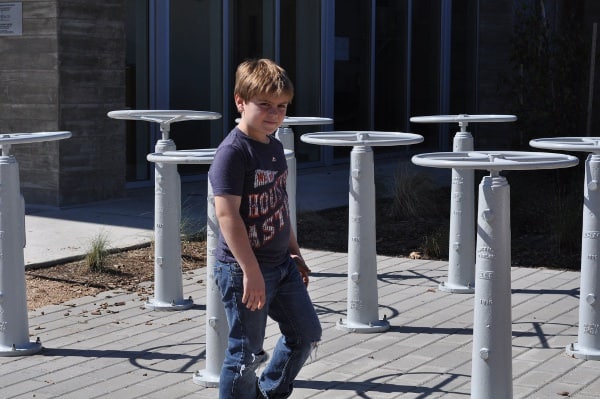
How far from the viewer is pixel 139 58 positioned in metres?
13.6

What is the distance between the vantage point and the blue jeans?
4.54m

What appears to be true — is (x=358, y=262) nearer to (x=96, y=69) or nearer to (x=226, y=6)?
(x=96, y=69)

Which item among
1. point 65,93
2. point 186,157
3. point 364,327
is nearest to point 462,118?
point 364,327

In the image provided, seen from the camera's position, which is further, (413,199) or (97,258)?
(413,199)

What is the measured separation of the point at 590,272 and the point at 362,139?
162 centimetres

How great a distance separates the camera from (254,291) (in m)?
4.36

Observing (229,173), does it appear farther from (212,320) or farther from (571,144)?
(571,144)

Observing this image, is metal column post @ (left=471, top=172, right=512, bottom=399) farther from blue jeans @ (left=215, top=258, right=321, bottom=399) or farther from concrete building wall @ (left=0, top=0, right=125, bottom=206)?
concrete building wall @ (left=0, top=0, right=125, bottom=206)

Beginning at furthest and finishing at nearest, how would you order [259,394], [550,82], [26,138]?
[550,82] → [26,138] → [259,394]

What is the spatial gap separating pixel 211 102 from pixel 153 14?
5.72ft

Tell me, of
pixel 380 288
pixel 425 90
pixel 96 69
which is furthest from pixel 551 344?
pixel 425 90

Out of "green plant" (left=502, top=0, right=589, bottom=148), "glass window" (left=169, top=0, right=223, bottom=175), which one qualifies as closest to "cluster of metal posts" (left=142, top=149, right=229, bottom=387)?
"glass window" (left=169, top=0, right=223, bottom=175)

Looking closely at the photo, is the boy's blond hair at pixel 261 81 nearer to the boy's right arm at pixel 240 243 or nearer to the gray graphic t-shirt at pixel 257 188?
the gray graphic t-shirt at pixel 257 188

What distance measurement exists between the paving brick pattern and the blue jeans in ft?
2.59
